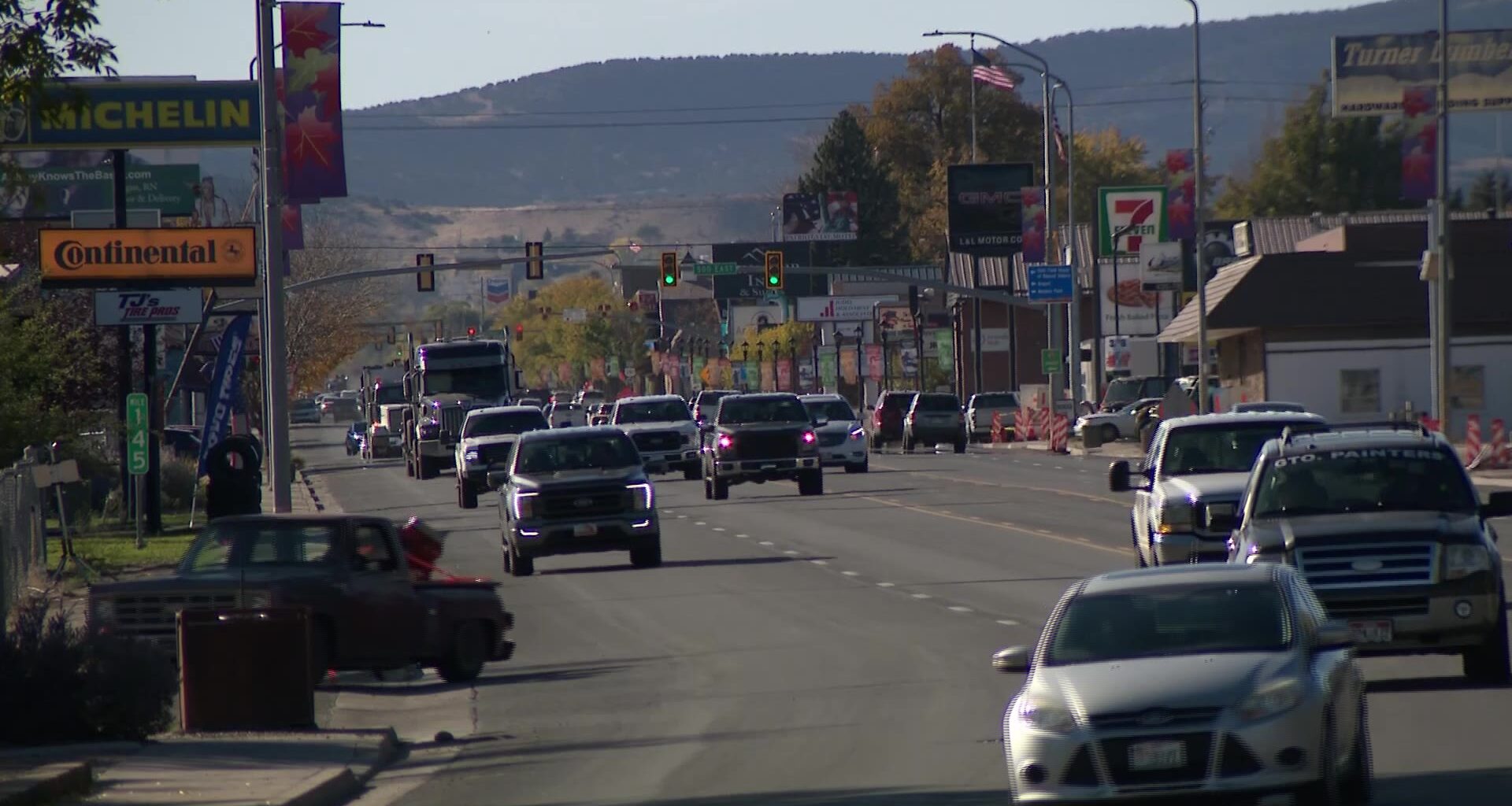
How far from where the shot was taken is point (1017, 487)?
146 feet

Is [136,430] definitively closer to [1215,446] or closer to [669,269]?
[1215,446]

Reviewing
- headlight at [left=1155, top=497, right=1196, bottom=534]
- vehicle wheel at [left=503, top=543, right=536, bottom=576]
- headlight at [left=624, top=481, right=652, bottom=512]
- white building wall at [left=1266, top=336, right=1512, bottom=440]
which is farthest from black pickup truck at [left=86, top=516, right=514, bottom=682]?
white building wall at [left=1266, top=336, right=1512, bottom=440]

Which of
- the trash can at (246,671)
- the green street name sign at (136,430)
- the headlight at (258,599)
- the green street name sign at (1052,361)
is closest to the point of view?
the trash can at (246,671)

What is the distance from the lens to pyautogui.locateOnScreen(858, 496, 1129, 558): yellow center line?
2793 cm

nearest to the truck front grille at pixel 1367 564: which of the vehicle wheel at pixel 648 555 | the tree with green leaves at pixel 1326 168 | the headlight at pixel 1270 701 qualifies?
the headlight at pixel 1270 701

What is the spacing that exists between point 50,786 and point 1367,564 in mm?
8506

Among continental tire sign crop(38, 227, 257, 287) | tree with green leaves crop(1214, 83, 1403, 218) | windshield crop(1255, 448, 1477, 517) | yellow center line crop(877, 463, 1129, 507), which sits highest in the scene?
tree with green leaves crop(1214, 83, 1403, 218)

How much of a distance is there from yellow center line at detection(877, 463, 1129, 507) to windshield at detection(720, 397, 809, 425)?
16.2 feet

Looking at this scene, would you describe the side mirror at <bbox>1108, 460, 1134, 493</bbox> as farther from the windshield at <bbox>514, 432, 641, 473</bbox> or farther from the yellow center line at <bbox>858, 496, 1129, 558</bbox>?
the windshield at <bbox>514, 432, 641, 473</bbox>

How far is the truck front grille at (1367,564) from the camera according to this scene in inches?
555

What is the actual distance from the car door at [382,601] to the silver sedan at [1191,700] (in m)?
7.94

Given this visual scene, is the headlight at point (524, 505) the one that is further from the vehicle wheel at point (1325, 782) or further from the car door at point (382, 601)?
the vehicle wheel at point (1325, 782)

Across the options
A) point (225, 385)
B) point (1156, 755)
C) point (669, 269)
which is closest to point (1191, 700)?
point (1156, 755)

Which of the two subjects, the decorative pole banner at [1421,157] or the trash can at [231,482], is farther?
the decorative pole banner at [1421,157]
